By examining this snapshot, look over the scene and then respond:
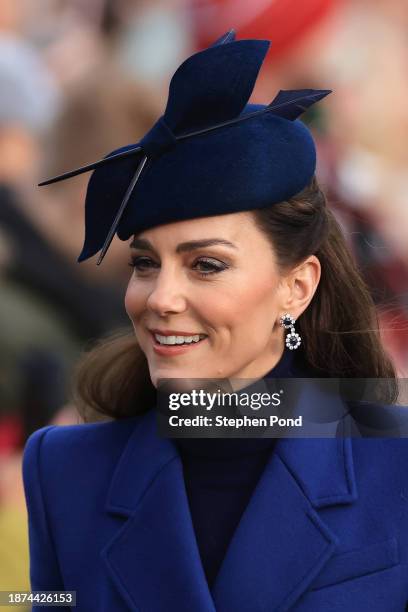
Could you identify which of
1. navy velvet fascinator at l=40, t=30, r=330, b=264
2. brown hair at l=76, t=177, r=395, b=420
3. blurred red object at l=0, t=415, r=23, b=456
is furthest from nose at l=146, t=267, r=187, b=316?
blurred red object at l=0, t=415, r=23, b=456

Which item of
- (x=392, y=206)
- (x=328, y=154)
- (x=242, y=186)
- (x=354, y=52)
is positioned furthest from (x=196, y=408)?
(x=354, y=52)

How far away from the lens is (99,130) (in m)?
4.86

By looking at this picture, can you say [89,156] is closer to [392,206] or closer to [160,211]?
[392,206]

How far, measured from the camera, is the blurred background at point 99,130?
435 centimetres

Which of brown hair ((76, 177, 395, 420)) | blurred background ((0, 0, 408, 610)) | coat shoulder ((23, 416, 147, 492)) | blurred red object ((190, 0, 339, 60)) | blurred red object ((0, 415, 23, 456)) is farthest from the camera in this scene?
blurred red object ((190, 0, 339, 60))

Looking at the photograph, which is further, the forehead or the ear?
the ear

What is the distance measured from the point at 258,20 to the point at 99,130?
100cm

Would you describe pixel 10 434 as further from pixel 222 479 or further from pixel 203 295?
pixel 203 295

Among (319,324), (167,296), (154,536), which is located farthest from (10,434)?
(167,296)

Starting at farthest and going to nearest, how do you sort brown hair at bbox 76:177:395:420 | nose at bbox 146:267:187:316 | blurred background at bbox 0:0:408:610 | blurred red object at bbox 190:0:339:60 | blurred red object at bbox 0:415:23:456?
blurred red object at bbox 190:0:339:60, blurred background at bbox 0:0:408:610, blurred red object at bbox 0:415:23:456, brown hair at bbox 76:177:395:420, nose at bbox 146:267:187:316

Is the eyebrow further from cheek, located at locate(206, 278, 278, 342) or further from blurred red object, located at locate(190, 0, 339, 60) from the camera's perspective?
blurred red object, located at locate(190, 0, 339, 60)

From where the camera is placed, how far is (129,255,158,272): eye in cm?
245

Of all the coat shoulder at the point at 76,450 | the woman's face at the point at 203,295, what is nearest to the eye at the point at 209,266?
the woman's face at the point at 203,295

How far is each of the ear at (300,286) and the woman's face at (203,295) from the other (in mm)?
58
